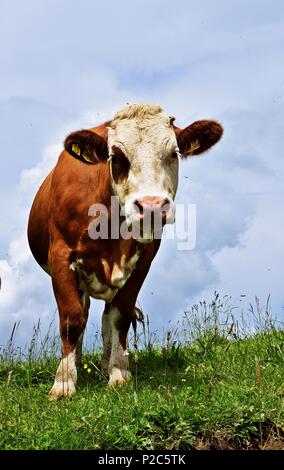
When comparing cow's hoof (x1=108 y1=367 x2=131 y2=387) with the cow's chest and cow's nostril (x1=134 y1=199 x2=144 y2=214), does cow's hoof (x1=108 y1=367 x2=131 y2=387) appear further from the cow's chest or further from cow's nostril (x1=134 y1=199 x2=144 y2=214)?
cow's nostril (x1=134 y1=199 x2=144 y2=214)

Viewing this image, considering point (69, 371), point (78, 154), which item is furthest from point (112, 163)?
point (69, 371)

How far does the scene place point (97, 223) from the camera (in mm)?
8766

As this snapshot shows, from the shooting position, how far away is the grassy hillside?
22.4 ft

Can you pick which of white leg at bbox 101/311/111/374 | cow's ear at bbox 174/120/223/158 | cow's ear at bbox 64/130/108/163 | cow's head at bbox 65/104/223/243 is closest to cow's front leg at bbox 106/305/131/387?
white leg at bbox 101/311/111/374

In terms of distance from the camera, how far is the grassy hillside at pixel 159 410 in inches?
269

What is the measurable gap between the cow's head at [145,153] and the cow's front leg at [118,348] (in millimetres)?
1567

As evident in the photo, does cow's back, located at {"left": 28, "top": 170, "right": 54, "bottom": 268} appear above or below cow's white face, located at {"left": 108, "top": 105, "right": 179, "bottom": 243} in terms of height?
above

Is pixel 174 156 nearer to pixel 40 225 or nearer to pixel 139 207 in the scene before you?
pixel 139 207

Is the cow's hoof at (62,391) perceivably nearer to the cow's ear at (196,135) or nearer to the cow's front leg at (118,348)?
the cow's front leg at (118,348)

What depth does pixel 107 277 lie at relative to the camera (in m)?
8.87
